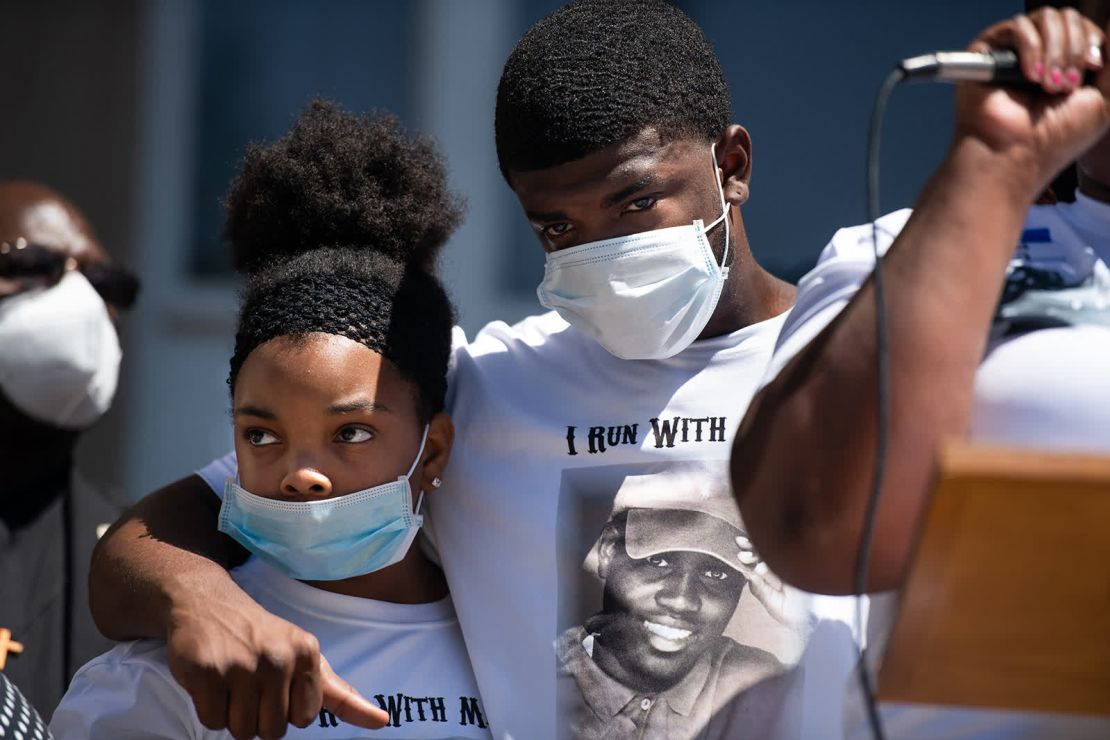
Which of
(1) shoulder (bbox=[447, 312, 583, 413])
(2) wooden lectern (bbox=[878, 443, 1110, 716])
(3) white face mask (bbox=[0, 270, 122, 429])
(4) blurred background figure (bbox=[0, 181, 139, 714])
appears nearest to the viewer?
(2) wooden lectern (bbox=[878, 443, 1110, 716])

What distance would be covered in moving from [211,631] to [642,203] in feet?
3.27

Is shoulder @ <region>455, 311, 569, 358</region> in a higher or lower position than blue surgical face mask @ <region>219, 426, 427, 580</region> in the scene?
higher

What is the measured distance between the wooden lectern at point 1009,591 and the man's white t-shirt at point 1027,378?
0.21 ft

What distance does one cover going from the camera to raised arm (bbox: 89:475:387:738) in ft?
6.49

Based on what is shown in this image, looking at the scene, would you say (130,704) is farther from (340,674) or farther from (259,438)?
(259,438)

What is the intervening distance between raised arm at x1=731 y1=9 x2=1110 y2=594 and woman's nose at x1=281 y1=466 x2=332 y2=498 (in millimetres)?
973

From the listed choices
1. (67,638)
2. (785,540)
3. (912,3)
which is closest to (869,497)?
(785,540)

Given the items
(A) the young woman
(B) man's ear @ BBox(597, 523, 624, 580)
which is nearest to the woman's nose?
(A) the young woman

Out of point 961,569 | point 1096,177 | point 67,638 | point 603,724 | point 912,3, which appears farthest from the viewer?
point 912,3

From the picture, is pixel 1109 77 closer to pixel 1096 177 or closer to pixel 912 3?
pixel 1096 177

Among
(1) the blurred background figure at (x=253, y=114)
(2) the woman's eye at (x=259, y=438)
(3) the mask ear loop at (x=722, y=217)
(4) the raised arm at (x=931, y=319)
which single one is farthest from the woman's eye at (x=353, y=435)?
(1) the blurred background figure at (x=253, y=114)

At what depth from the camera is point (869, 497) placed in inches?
59.2

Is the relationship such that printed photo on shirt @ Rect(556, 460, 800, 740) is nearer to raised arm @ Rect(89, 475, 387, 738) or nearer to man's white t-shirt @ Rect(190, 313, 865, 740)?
man's white t-shirt @ Rect(190, 313, 865, 740)

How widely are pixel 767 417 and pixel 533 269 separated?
4.66m
